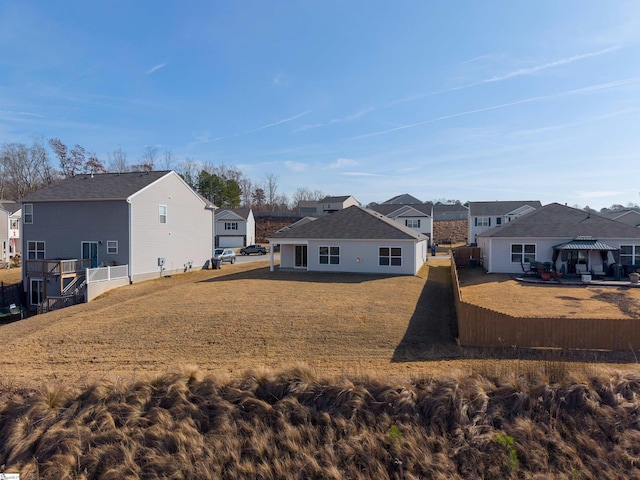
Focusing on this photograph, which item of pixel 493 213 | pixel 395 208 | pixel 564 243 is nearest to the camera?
pixel 564 243

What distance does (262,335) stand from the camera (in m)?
14.3

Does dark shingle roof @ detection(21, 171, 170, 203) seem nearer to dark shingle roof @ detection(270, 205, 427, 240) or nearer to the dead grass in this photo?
dark shingle roof @ detection(270, 205, 427, 240)

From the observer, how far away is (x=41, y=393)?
905 cm

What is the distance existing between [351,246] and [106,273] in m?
16.1

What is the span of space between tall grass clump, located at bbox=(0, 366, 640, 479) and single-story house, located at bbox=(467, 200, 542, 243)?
4923 cm

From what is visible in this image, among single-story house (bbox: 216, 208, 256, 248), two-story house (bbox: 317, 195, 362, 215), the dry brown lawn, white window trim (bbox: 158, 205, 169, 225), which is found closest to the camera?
the dry brown lawn

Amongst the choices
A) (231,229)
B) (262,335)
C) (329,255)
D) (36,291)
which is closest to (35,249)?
(36,291)

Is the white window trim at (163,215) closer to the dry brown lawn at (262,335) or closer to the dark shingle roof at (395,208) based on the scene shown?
the dry brown lawn at (262,335)

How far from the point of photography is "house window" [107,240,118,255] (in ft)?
89.4

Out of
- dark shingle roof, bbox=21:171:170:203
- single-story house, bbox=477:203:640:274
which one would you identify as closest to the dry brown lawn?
single-story house, bbox=477:203:640:274

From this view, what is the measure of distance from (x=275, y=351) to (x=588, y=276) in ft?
66.0

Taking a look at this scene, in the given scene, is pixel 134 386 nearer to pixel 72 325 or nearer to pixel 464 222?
pixel 72 325

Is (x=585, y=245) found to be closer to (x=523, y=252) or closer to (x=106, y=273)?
(x=523, y=252)

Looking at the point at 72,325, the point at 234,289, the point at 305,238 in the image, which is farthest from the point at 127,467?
the point at 305,238
